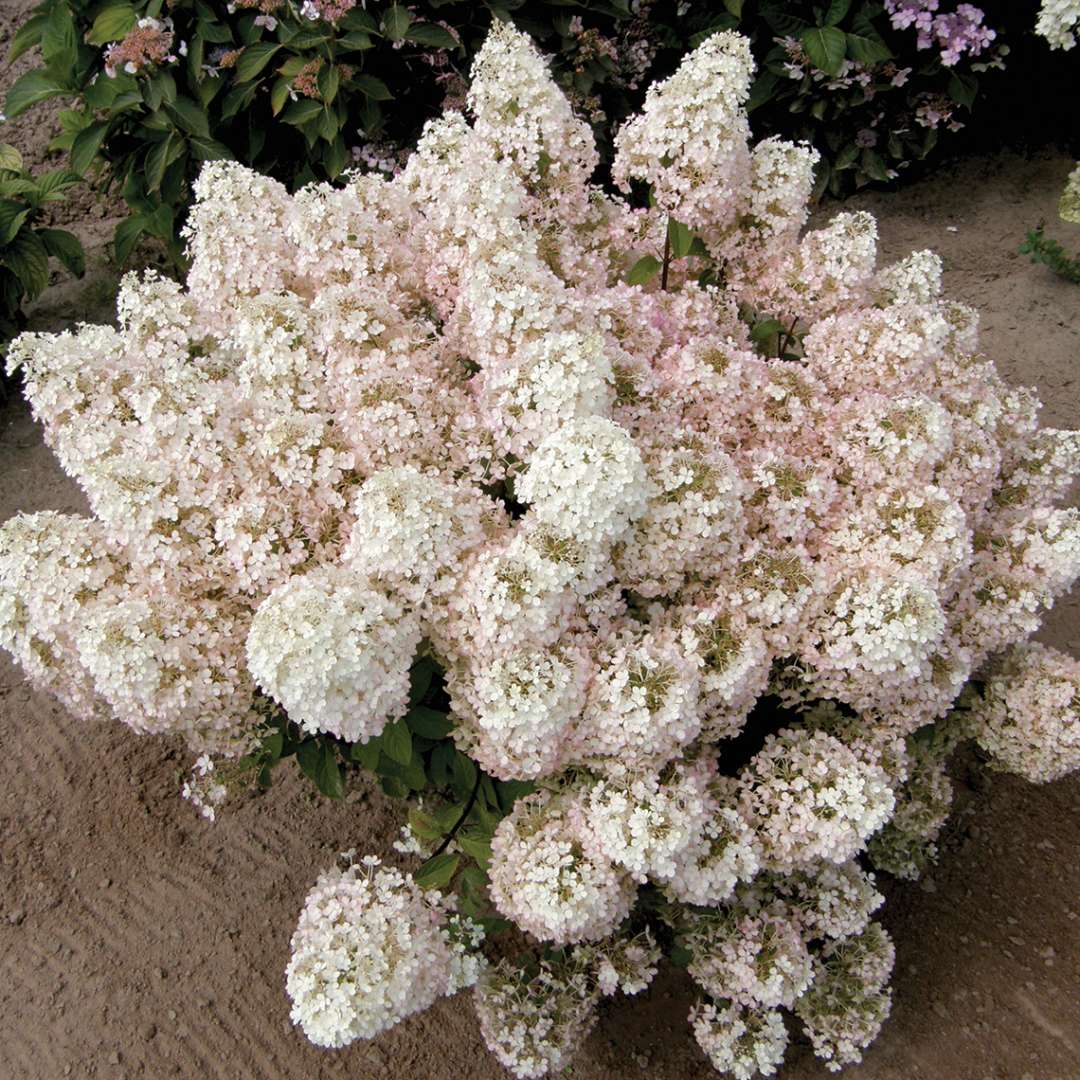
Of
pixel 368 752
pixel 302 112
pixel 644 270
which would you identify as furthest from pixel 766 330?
pixel 302 112

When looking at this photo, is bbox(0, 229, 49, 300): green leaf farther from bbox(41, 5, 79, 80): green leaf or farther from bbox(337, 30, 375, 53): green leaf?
bbox(337, 30, 375, 53): green leaf

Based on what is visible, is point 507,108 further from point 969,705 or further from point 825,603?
point 969,705

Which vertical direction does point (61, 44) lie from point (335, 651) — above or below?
above

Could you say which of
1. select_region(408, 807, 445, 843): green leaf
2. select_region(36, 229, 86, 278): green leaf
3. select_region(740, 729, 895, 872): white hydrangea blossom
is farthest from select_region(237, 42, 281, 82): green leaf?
select_region(740, 729, 895, 872): white hydrangea blossom

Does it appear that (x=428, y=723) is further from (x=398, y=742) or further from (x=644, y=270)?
(x=644, y=270)

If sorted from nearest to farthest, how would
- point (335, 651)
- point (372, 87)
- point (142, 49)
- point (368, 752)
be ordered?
1. point (335, 651)
2. point (368, 752)
3. point (142, 49)
4. point (372, 87)

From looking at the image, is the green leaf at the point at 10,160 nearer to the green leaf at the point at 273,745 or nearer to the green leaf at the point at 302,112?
the green leaf at the point at 302,112
